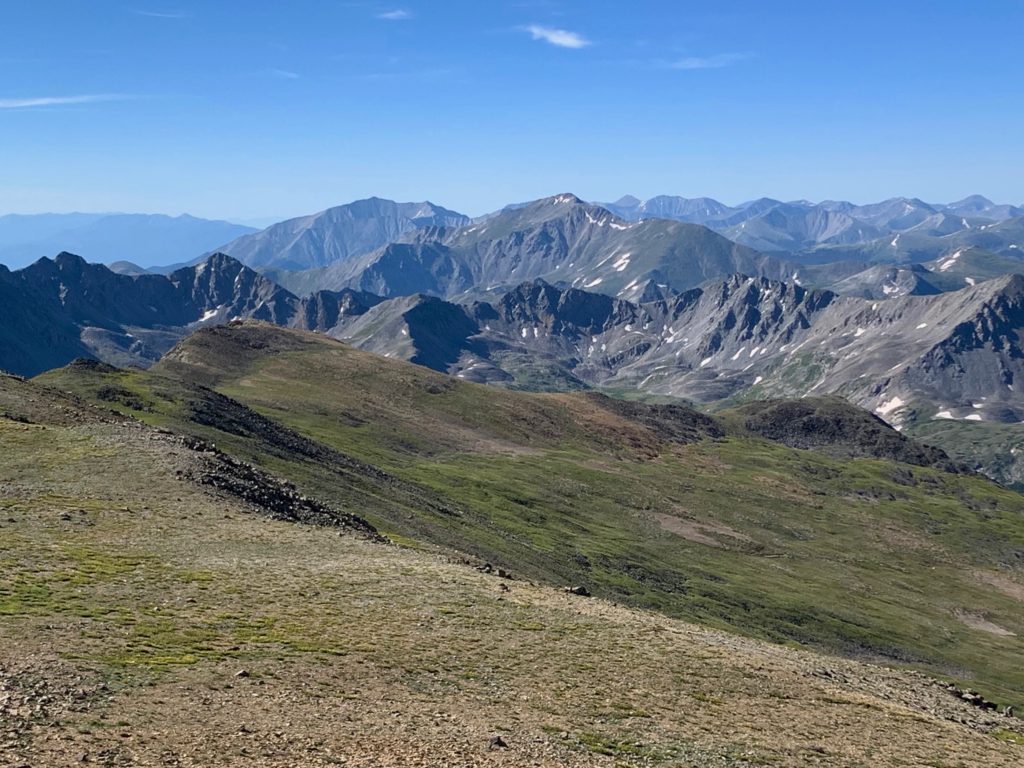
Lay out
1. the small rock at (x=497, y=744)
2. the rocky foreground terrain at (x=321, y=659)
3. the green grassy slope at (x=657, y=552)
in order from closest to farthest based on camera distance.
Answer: the rocky foreground terrain at (x=321, y=659) → the small rock at (x=497, y=744) → the green grassy slope at (x=657, y=552)

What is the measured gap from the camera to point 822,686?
49.4 m

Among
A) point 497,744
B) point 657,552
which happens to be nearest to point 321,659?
point 497,744

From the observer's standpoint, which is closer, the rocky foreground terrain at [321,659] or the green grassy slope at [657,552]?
the rocky foreground terrain at [321,659]

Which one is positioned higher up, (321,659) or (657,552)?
(321,659)

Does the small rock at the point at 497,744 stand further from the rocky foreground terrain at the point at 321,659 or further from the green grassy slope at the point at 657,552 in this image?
the green grassy slope at the point at 657,552

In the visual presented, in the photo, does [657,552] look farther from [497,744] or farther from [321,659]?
[497,744]

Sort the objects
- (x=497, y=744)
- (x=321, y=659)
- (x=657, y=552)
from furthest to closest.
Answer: (x=657, y=552)
(x=321, y=659)
(x=497, y=744)

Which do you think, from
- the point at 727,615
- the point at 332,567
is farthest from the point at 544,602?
the point at 727,615

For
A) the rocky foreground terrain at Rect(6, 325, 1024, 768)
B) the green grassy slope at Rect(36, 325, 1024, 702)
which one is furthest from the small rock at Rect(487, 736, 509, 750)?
the green grassy slope at Rect(36, 325, 1024, 702)

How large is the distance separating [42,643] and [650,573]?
111322 millimetres

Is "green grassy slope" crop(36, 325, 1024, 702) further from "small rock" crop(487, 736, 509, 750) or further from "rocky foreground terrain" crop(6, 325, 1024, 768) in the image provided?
"small rock" crop(487, 736, 509, 750)

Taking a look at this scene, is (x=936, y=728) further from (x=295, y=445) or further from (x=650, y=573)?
(x=295, y=445)

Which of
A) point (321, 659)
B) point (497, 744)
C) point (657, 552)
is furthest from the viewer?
point (657, 552)

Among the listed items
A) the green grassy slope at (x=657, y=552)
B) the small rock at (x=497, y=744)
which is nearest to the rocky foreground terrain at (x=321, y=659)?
the small rock at (x=497, y=744)
